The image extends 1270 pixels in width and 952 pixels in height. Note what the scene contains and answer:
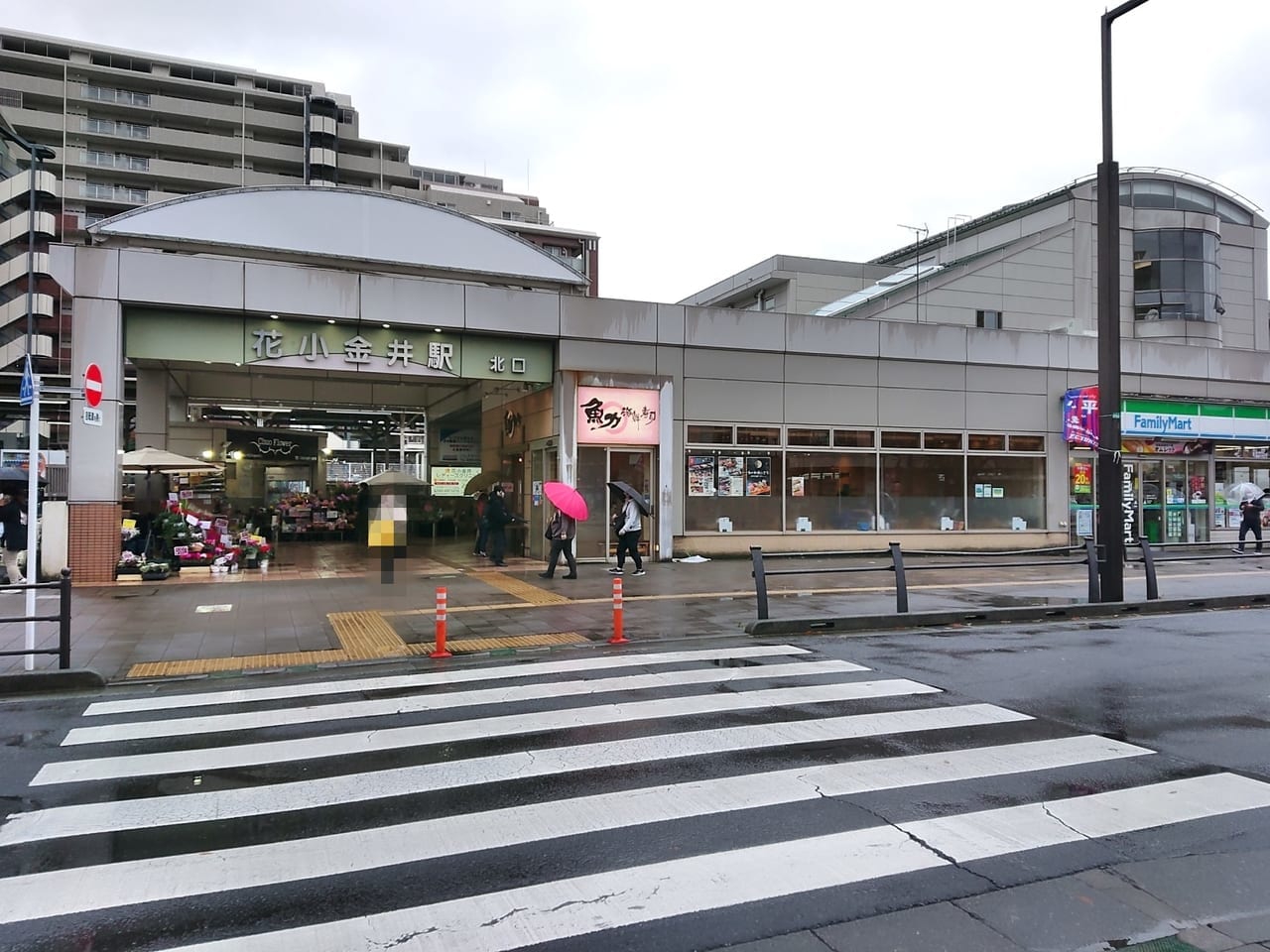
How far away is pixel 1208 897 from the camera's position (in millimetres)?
3834

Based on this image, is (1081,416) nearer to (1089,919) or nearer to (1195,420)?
A: (1195,420)

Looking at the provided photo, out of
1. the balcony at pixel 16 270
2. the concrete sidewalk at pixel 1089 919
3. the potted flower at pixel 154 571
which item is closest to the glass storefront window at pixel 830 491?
the potted flower at pixel 154 571

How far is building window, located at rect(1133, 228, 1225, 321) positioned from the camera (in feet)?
116

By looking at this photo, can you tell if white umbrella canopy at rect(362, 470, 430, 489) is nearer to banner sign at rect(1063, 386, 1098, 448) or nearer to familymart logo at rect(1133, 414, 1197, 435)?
banner sign at rect(1063, 386, 1098, 448)

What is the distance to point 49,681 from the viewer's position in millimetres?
8016

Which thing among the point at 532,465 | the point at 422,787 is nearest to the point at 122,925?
the point at 422,787

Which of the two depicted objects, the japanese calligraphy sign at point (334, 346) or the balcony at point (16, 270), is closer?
the japanese calligraphy sign at point (334, 346)

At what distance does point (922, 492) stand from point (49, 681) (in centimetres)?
1912

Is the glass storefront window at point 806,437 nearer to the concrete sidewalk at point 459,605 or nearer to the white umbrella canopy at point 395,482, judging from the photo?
the concrete sidewalk at point 459,605

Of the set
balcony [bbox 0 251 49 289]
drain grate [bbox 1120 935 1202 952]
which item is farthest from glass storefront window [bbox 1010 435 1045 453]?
balcony [bbox 0 251 49 289]

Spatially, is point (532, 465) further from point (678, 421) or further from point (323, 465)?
point (323, 465)

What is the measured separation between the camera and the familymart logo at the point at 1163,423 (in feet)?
77.8

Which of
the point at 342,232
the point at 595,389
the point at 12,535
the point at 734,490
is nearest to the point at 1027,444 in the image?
the point at 734,490

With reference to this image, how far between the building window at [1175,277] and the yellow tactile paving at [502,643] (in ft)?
115
